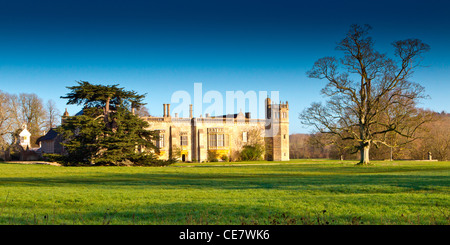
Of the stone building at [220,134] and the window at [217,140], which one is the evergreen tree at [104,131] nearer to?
the stone building at [220,134]

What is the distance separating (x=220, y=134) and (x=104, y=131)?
1881 centimetres

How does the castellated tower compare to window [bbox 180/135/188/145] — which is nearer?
window [bbox 180/135/188/145]

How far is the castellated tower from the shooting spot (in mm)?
55344

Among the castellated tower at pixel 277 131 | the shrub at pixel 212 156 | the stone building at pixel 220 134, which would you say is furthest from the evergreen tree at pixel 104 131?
the castellated tower at pixel 277 131

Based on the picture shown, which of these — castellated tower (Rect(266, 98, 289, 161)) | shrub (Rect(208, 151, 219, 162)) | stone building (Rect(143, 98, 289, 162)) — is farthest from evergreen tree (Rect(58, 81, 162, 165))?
castellated tower (Rect(266, 98, 289, 161))

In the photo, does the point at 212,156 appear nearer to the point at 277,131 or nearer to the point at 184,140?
the point at 184,140

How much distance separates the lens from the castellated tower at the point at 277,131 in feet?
182

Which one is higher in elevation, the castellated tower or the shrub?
the castellated tower

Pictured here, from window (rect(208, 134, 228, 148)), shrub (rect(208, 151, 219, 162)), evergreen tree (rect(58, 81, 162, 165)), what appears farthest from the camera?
window (rect(208, 134, 228, 148))

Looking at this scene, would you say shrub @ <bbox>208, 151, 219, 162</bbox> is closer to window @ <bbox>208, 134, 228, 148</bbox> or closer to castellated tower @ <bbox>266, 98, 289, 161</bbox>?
window @ <bbox>208, 134, 228, 148</bbox>
